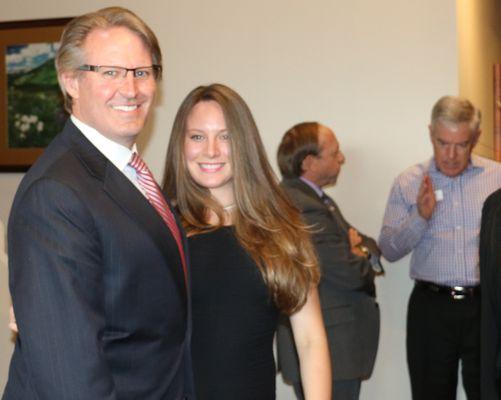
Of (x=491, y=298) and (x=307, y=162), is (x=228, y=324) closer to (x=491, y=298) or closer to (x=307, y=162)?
Answer: (x=491, y=298)

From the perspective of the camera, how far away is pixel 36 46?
5402mm

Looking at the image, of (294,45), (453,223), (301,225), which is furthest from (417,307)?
(301,225)

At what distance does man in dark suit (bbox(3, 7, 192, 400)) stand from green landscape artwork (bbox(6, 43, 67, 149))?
3515 millimetres

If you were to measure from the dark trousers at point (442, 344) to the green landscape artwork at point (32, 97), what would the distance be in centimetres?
258

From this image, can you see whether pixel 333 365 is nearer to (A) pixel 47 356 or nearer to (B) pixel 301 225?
(B) pixel 301 225

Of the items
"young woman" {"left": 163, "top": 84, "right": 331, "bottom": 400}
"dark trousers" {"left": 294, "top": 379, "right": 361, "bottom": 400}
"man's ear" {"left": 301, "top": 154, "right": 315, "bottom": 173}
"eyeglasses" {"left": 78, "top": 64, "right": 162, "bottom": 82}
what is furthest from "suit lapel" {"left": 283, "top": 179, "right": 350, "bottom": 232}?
"eyeglasses" {"left": 78, "top": 64, "right": 162, "bottom": 82}

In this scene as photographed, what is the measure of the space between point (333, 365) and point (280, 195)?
5.85 ft

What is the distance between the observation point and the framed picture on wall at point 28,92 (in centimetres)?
538

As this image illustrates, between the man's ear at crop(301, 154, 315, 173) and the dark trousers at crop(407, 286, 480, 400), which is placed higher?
the man's ear at crop(301, 154, 315, 173)

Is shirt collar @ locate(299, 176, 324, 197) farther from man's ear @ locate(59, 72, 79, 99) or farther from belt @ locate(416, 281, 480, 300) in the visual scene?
man's ear @ locate(59, 72, 79, 99)

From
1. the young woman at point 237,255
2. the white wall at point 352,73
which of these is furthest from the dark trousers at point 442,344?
the young woman at point 237,255

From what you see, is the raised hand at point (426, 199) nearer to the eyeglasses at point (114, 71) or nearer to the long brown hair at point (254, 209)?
the long brown hair at point (254, 209)

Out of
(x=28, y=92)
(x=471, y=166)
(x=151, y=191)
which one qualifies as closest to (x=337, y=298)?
(x=471, y=166)

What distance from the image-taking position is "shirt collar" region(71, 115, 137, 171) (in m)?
1.92
